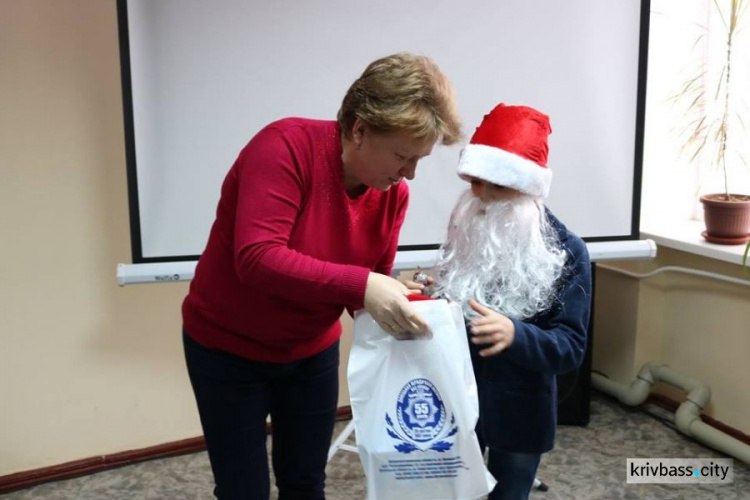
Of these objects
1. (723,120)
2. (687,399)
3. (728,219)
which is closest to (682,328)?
(687,399)

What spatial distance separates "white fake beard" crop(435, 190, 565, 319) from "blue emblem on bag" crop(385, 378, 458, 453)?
0.19 meters

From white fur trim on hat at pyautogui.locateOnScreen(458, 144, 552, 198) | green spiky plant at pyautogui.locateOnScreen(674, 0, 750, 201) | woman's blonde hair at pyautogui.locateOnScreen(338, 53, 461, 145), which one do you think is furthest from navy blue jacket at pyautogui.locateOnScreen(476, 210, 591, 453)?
green spiky plant at pyautogui.locateOnScreen(674, 0, 750, 201)

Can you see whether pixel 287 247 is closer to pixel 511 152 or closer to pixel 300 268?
pixel 300 268

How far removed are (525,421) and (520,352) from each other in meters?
0.17

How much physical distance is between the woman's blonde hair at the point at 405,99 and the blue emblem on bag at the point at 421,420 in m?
0.41

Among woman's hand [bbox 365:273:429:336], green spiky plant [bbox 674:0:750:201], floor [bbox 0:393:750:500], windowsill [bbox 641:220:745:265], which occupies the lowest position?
floor [bbox 0:393:750:500]

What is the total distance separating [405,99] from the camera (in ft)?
3.62

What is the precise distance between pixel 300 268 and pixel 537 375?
1.72ft

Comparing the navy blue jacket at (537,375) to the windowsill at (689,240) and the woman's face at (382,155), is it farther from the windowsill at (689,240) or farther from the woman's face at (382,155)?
the windowsill at (689,240)

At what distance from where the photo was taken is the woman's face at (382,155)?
1140 millimetres

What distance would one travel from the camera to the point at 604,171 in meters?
2.24

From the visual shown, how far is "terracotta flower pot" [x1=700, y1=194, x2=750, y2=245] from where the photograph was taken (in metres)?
2.35

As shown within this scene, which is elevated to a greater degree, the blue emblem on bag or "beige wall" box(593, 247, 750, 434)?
the blue emblem on bag

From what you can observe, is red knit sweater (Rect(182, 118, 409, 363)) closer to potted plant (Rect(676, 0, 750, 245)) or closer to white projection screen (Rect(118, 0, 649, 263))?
white projection screen (Rect(118, 0, 649, 263))
